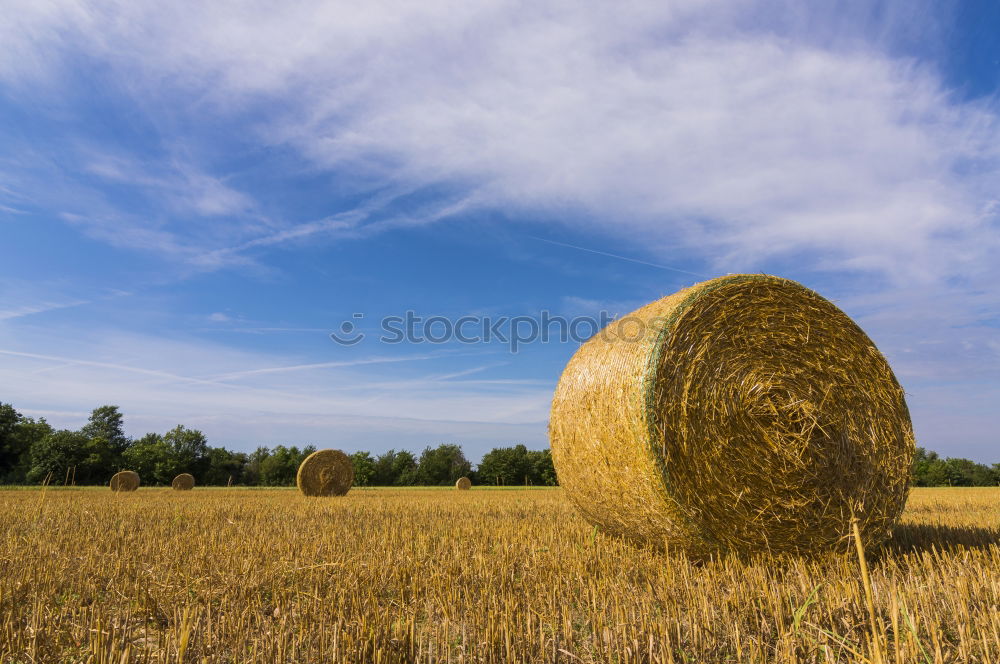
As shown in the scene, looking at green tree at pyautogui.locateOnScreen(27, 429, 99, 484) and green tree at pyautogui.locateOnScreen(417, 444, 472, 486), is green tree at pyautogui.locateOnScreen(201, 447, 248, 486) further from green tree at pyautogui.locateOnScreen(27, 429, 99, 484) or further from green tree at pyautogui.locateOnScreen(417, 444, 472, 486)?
green tree at pyautogui.locateOnScreen(417, 444, 472, 486)

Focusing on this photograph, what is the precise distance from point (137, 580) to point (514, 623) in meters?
3.19

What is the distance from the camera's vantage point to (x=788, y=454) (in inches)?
219

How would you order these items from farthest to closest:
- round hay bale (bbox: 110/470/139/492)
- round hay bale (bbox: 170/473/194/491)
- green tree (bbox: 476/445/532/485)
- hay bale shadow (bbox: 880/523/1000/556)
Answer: green tree (bbox: 476/445/532/485)
round hay bale (bbox: 170/473/194/491)
round hay bale (bbox: 110/470/139/492)
hay bale shadow (bbox: 880/523/1000/556)

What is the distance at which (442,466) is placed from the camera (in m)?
62.5

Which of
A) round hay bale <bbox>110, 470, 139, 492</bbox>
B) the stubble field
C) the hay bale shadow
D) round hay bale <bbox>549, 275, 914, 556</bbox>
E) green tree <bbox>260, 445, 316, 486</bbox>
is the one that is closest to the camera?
the stubble field

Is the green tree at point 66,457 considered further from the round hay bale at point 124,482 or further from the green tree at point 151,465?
the round hay bale at point 124,482

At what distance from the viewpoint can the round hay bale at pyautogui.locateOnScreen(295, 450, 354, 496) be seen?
20500 millimetres

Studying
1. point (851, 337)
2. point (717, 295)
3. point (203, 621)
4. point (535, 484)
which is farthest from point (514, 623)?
point (535, 484)

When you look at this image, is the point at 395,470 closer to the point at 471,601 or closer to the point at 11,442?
the point at 11,442

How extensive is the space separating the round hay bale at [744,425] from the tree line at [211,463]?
40.2 meters

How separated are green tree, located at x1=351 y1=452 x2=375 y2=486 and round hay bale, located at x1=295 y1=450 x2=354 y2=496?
121 ft

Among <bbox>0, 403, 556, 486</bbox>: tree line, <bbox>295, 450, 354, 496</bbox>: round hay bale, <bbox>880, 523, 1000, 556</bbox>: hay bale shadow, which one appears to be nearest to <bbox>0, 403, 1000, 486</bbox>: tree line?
<bbox>0, 403, 556, 486</bbox>: tree line

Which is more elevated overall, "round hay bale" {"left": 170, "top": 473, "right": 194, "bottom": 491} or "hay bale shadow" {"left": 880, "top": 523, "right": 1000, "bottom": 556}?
"hay bale shadow" {"left": 880, "top": 523, "right": 1000, "bottom": 556}

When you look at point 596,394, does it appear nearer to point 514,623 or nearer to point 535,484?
point 514,623
